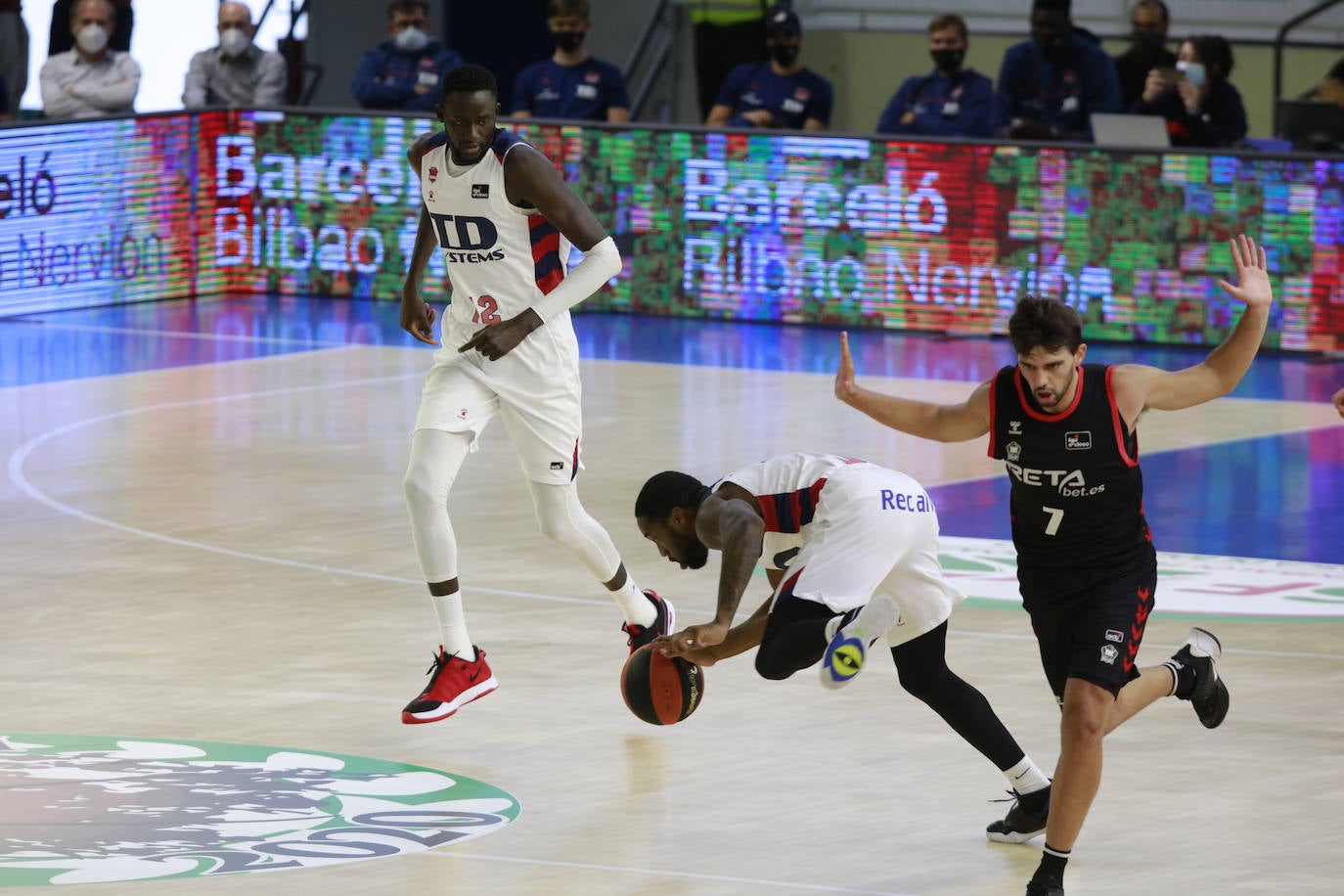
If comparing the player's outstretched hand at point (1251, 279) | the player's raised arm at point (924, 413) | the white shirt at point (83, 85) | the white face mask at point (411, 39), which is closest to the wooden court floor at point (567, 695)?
the player's raised arm at point (924, 413)

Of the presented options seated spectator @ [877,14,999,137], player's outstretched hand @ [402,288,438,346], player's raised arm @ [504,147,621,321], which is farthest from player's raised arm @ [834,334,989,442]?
seated spectator @ [877,14,999,137]

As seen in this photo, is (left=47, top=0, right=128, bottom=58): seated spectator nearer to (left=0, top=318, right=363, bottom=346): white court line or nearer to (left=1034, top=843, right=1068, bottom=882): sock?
(left=0, top=318, right=363, bottom=346): white court line

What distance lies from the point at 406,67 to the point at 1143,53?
5.99 meters

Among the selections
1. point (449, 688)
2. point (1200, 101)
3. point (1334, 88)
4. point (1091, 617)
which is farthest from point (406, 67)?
point (1091, 617)

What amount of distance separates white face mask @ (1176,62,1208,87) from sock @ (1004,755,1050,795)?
1263 centimetres

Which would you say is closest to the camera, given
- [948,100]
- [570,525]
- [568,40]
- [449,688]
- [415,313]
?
[449,688]

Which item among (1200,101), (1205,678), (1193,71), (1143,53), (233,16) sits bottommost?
(1205,678)

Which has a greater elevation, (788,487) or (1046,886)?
(788,487)

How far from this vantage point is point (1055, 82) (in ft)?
60.8

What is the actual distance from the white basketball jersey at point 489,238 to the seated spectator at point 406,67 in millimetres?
12000

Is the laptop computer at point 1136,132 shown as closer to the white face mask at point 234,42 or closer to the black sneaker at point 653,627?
the white face mask at point 234,42

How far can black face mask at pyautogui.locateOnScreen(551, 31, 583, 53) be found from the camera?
1941cm

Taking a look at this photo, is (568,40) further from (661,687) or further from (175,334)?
(661,687)

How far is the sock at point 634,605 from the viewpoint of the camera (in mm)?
8609
